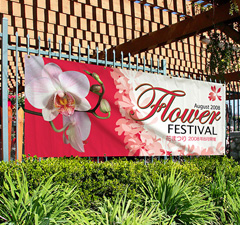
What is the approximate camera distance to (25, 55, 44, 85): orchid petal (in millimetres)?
3990

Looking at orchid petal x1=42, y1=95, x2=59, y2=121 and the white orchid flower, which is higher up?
orchid petal x1=42, y1=95, x2=59, y2=121

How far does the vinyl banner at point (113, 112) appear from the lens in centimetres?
408

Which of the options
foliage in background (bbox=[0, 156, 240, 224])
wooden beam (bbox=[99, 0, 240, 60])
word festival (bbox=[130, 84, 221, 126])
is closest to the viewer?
foliage in background (bbox=[0, 156, 240, 224])

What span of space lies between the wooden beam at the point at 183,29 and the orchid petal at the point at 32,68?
330 cm

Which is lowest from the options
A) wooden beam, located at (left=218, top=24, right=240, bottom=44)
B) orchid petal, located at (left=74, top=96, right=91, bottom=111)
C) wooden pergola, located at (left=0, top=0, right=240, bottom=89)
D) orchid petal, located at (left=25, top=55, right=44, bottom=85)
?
orchid petal, located at (left=74, top=96, right=91, bottom=111)

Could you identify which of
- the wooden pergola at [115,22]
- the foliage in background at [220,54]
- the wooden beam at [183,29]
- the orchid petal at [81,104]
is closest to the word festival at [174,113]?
the orchid petal at [81,104]

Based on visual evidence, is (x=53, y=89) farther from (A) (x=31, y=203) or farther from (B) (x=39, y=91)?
(A) (x=31, y=203)

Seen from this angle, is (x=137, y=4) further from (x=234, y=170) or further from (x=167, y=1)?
(x=234, y=170)

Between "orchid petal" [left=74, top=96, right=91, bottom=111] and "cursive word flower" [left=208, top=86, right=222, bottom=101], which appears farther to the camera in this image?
"cursive word flower" [left=208, top=86, right=222, bottom=101]

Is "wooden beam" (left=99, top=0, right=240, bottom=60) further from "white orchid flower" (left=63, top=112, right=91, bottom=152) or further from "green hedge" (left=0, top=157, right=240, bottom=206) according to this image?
"white orchid flower" (left=63, top=112, right=91, bottom=152)

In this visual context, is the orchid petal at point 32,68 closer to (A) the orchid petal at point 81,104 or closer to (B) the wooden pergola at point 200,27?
(A) the orchid petal at point 81,104

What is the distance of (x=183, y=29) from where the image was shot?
667cm

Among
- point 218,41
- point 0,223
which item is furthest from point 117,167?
point 218,41

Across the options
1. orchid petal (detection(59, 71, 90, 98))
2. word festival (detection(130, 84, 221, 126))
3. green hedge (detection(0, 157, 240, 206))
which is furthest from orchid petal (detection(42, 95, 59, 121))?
word festival (detection(130, 84, 221, 126))
